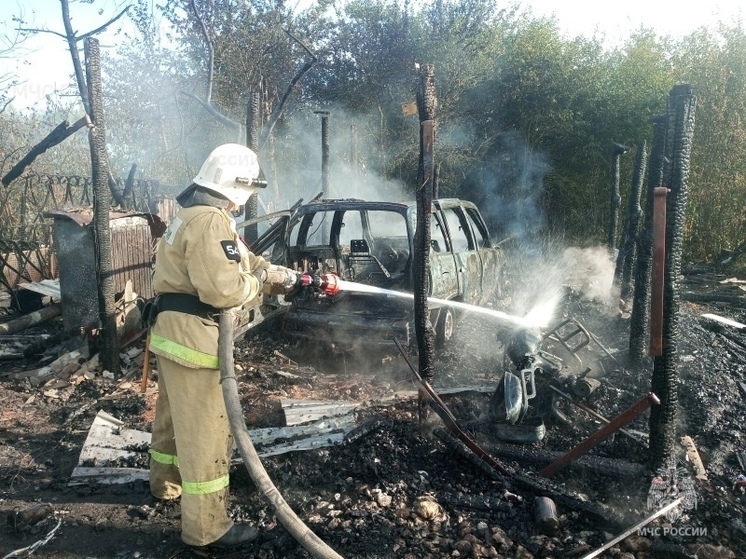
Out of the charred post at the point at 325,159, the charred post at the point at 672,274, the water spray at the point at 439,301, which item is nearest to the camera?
the charred post at the point at 672,274

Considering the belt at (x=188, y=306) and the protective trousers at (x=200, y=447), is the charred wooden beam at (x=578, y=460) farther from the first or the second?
the belt at (x=188, y=306)

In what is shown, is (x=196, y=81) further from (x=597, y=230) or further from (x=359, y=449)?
(x=359, y=449)

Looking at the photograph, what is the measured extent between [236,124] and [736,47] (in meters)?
11.8

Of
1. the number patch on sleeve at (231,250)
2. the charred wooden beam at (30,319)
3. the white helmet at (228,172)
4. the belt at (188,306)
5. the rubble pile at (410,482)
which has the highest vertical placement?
the white helmet at (228,172)

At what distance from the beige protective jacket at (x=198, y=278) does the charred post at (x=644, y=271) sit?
11.6 ft

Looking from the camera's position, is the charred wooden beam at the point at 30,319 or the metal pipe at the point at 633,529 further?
the charred wooden beam at the point at 30,319

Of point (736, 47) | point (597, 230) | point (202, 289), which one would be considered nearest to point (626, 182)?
point (597, 230)

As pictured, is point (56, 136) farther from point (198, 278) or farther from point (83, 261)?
point (198, 278)

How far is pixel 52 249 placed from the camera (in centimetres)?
834

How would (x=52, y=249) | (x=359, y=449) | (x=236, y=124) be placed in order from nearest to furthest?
1. (x=359, y=449)
2. (x=52, y=249)
3. (x=236, y=124)

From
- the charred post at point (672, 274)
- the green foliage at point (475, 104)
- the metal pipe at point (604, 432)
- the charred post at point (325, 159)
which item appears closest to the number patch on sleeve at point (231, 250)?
the metal pipe at point (604, 432)

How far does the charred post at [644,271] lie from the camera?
16.1ft

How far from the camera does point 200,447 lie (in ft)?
9.89

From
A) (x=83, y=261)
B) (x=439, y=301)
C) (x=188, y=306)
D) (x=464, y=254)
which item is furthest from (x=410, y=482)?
(x=83, y=261)
